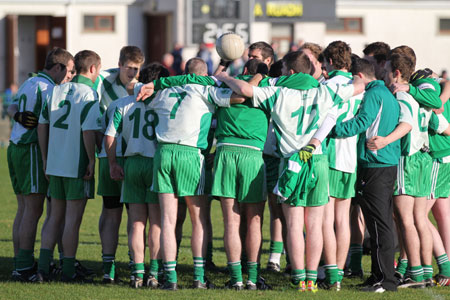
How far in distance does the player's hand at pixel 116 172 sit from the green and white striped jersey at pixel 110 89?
1.22 metres

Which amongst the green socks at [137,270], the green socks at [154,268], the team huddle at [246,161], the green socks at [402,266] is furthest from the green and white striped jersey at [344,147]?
the green socks at [137,270]

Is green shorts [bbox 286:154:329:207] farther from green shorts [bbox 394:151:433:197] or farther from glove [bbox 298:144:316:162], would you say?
green shorts [bbox 394:151:433:197]

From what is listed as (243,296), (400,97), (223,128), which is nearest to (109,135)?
(223,128)

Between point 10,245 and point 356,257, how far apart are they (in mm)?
4481

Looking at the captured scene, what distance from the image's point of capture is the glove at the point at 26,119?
27.6ft

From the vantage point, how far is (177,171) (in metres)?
7.70

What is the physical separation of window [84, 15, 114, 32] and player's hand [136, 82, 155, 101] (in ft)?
89.3

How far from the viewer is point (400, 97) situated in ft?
26.2

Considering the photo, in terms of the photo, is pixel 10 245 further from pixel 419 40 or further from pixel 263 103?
pixel 419 40

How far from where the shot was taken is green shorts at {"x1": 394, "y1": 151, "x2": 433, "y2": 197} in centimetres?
804

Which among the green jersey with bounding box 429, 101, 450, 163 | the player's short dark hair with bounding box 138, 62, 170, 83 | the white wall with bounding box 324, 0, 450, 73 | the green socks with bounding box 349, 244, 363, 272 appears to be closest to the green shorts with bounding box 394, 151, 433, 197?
the green jersey with bounding box 429, 101, 450, 163

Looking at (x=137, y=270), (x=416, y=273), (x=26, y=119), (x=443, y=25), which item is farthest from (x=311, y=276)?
(x=443, y=25)

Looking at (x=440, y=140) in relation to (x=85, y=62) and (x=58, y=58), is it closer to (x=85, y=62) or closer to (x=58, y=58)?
(x=85, y=62)

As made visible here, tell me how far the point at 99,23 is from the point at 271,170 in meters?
27.2
